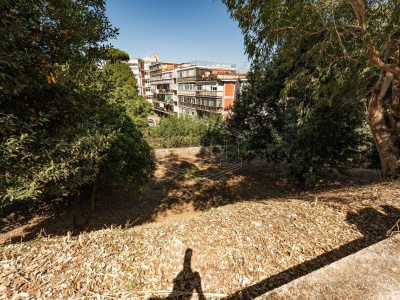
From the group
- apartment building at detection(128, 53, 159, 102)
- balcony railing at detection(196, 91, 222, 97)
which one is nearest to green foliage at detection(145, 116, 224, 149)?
balcony railing at detection(196, 91, 222, 97)

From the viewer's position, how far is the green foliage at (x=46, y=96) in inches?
114

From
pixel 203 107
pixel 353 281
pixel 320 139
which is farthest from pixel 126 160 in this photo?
pixel 203 107

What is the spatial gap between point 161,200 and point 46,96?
7.95 meters

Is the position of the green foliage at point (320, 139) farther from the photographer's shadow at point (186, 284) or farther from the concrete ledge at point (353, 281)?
the photographer's shadow at point (186, 284)

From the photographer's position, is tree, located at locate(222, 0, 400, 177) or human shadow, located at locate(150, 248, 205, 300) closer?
human shadow, located at locate(150, 248, 205, 300)

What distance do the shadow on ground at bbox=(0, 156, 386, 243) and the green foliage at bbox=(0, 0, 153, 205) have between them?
12.0ft

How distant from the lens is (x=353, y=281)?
1.60 metres

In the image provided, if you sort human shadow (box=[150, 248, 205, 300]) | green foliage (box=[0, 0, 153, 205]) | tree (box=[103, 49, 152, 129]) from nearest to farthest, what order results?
1. human shadow (box=[150, 248, 205, 300])
2. green foliage (box=[0, 0, 153, 205])
3. tree (box=[103, 49, 152, 129])

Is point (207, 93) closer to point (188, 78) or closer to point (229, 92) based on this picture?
point (229, 92)

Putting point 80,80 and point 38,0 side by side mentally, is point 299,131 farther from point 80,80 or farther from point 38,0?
point 38,0

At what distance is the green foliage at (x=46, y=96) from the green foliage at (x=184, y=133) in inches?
643

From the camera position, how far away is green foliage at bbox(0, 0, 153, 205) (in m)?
2.90

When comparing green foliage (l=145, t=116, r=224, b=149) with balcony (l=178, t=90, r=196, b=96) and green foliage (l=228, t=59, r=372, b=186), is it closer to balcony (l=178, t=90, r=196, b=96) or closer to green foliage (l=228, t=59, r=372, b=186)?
green foliage (l=228, t=59, r=372, b=186)

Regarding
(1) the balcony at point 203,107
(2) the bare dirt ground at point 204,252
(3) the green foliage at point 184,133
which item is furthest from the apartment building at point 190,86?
(2) the bare dirt ground at point 204,252
